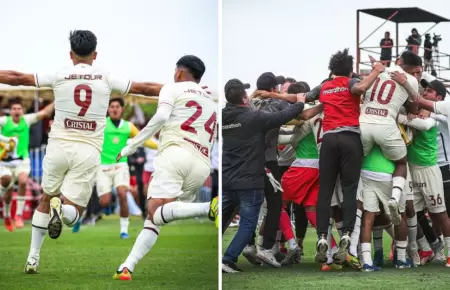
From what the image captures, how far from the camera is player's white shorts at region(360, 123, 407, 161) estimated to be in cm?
859

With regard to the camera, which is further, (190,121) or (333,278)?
(190,121)

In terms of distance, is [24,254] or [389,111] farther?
[24,254]

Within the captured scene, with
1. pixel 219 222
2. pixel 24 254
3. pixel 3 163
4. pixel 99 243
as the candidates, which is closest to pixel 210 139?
pixel 219 222

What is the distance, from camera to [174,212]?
8.16 metres

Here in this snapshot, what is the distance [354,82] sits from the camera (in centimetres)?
848

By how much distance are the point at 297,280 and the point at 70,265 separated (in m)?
2.37

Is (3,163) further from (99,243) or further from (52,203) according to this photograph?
(52,203)

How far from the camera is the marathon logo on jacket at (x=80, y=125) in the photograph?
8711 mm

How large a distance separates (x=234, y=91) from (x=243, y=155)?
0.50m

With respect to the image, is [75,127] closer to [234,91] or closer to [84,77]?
[84,77]

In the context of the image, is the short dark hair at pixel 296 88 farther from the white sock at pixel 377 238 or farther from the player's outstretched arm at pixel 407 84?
the white sock at pixel 377 238

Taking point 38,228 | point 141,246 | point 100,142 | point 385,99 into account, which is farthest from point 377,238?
point 38,228

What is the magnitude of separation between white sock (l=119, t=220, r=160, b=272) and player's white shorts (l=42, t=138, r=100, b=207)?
0.79 metres

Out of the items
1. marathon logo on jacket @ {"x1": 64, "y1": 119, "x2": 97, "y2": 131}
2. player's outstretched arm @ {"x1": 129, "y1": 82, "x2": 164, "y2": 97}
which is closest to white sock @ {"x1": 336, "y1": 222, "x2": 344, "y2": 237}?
player's outstretched arm @ {"x1": 129, "y1": 82, "x2": 164, "y2": 97}
